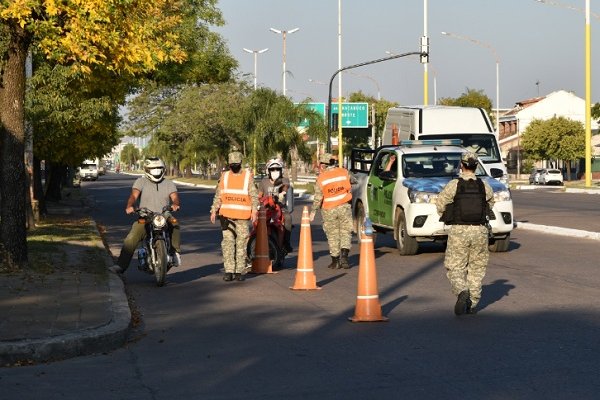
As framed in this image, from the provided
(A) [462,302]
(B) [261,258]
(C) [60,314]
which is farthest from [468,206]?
(B) [261,258]

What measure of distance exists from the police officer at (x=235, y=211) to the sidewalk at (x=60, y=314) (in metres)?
1.61

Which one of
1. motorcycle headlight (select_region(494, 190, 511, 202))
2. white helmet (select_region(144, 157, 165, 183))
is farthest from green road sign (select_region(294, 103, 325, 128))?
white helmet (select_region(144, 157, 165, 183))

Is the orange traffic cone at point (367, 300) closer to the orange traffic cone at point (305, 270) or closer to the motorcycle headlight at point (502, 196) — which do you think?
the orange traffic cone at point (305, 270)

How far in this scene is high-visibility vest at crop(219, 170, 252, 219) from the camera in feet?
55.1

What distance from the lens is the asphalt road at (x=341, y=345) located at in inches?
342

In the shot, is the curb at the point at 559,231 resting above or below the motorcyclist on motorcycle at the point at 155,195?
below

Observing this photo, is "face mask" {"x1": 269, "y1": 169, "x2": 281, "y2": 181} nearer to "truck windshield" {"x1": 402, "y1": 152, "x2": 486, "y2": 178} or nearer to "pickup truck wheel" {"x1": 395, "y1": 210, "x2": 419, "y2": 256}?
"pickup truck wheel" {"x1": 395, "y1": 210, "x2": 419, "y2": 256}

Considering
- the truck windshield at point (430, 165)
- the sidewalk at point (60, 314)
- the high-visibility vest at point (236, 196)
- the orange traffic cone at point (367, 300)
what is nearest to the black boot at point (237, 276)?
the high-visibility vest at point (236, 196)

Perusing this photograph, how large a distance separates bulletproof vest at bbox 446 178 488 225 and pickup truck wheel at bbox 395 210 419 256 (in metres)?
8.45

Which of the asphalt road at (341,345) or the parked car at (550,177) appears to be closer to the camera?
the asphalt road at (341,345)

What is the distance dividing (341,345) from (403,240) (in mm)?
10752

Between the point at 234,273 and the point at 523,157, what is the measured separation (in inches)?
4131

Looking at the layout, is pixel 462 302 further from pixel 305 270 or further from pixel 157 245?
pixel 157 245

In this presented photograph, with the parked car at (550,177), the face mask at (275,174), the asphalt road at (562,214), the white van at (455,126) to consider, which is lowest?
the parked car at (550,177)
